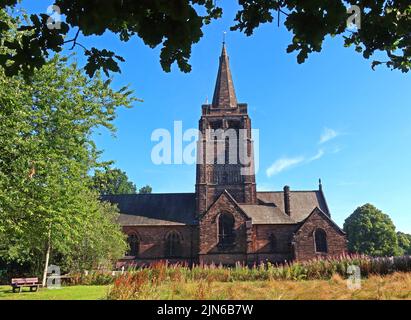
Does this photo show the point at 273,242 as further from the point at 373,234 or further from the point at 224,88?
the point at 373,234

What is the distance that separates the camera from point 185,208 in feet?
142

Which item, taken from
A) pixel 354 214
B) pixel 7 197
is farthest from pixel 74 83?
pixel 354 214

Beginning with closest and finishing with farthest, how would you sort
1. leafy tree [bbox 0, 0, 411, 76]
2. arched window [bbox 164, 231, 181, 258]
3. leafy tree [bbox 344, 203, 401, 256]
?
leafy tree [bbox 0, 0, 411, 76] → arched window [bbox 164, 231, 181, 258] → leafy tree [bbox 344, 203, 401, 256]

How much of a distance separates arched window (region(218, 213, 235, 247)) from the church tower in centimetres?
298

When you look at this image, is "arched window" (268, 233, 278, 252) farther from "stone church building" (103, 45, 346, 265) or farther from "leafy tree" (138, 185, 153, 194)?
"leafy tree" (138, 185, 153, 194)

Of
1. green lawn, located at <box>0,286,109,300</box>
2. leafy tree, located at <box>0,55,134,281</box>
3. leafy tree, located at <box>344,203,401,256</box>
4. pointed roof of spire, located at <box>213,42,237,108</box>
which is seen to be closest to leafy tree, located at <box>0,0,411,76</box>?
leafy tree, located at <box>0,55,134,281</box>

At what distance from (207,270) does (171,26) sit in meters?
19.5

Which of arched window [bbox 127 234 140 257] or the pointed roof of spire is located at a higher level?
the pointed roof of spire

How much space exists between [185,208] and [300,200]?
14591mm

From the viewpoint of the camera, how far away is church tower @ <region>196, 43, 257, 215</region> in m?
41.9

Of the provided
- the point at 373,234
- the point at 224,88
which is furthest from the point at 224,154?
the point at 373,234

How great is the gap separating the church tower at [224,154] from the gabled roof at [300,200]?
342cm

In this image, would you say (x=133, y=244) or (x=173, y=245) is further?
(x=133, y=244)
